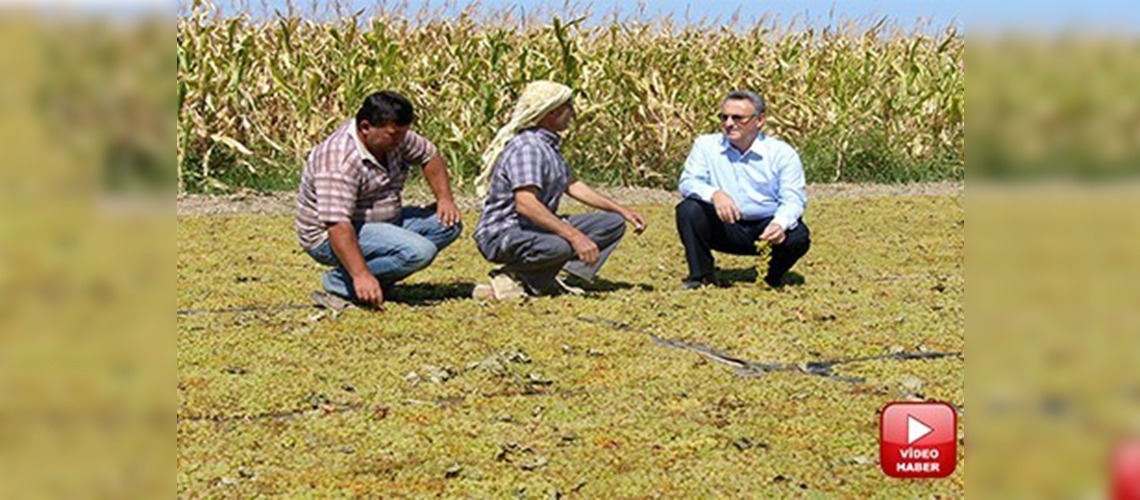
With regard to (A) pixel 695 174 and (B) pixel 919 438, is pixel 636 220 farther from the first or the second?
(B) pixel 919 438

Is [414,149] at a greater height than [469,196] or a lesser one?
greater

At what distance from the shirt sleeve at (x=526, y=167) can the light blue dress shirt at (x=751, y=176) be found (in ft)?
2.82

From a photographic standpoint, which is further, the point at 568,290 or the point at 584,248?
the point at 568,290

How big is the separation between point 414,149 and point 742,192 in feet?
5.13

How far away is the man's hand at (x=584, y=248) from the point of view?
6031mm

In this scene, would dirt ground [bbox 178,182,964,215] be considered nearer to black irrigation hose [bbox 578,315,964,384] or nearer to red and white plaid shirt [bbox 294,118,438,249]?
red and white plaid shirt [bbox 294,118,438,249]

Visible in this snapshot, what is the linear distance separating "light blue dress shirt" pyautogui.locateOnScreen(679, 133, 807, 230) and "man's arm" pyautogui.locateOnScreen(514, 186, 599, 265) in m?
0.65

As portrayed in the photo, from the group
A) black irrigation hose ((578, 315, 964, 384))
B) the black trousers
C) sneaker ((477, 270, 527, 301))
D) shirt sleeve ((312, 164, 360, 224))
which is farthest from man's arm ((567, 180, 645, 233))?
shirt sleeve ((312, 164, 360, 224))

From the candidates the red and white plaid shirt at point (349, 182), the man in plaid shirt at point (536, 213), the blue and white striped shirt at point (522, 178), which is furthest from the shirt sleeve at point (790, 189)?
the red and white plaid shirt at point (349, 182)
